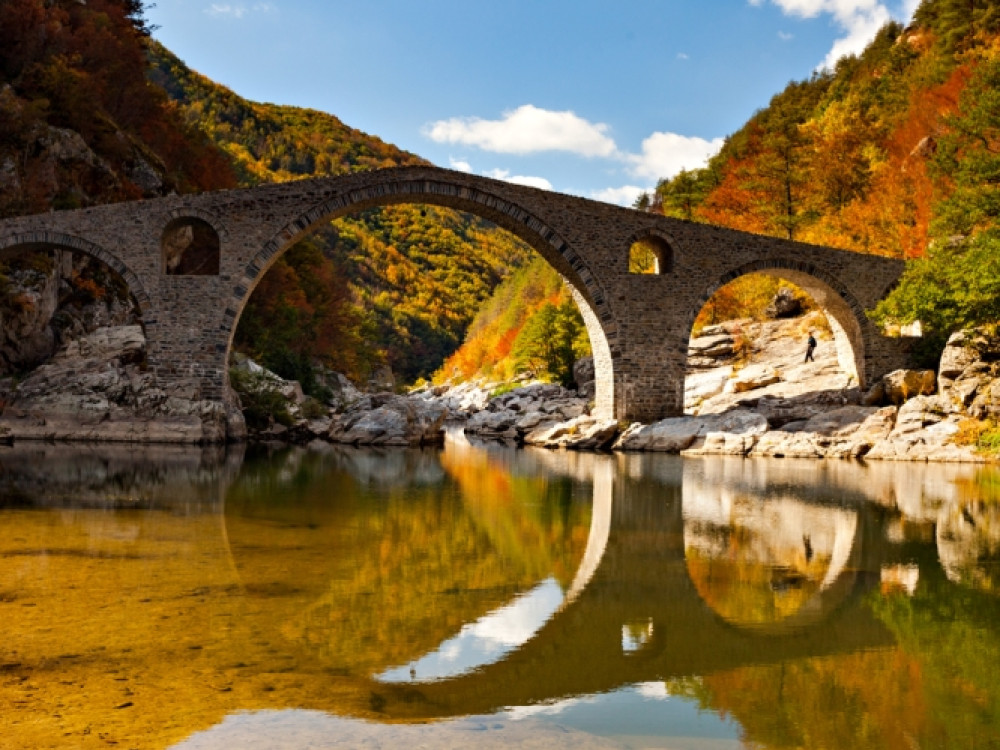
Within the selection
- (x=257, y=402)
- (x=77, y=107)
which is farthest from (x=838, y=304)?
(x=77, y=107)

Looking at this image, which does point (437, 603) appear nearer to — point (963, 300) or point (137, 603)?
point (137, 603)

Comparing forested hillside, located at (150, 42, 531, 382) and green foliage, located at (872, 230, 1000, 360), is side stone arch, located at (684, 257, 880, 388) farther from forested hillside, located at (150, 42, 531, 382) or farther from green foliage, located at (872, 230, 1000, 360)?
forested hillside, located at (150, 42, 531, 382)

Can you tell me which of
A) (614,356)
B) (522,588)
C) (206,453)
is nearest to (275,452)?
(206,453)

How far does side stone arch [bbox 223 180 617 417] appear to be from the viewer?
2159cm

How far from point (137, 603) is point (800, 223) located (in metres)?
32.4

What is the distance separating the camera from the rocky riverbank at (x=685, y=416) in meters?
18.5

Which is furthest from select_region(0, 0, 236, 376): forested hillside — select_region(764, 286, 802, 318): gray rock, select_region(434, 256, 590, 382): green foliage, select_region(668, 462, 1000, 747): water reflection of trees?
select_region(434, 256, 590, 382): green foliage

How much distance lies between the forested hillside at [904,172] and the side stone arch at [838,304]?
1.20m

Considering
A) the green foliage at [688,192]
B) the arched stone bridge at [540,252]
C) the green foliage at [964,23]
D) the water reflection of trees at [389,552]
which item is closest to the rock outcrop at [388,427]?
the arched stone bridge at [540,252]

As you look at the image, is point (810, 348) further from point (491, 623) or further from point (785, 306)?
point (491, 623)

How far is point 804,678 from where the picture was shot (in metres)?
3.97

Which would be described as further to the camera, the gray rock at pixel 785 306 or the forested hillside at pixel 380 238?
the forested hillside at pixel 380 238

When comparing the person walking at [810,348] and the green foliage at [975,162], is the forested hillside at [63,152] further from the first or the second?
the green foliage at [975,162]

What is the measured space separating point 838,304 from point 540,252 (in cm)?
859
